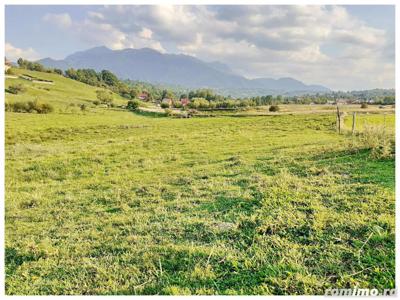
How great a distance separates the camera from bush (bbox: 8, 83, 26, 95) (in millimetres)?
71062

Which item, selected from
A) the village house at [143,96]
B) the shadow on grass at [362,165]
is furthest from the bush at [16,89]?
the shadow on grass at [362,165]

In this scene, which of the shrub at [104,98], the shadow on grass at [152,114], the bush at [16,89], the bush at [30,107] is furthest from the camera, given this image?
the shrub at [104,98]

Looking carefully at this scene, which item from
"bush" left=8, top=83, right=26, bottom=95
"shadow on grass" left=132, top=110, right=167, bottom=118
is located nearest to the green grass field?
"shadow on grass" left=132, top=110, right=167, bottom=118

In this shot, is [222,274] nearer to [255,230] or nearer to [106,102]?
[255,230]

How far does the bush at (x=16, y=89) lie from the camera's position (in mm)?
71062

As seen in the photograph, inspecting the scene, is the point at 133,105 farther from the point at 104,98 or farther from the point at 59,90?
the point at 59,90

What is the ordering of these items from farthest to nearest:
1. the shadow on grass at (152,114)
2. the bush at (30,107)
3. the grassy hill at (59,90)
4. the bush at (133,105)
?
the grassy hill at (59,90) < the bush at (133,105) < the shadow on grass at (152,114) < the bush at (30,107)

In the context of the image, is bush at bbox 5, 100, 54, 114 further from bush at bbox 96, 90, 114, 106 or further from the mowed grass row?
the mowed grass row

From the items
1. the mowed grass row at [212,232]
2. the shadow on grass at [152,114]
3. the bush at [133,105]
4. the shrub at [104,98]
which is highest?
the shrub at [104,98]

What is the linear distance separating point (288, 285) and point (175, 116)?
55070 mm

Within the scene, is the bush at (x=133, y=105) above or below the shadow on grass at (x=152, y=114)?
above

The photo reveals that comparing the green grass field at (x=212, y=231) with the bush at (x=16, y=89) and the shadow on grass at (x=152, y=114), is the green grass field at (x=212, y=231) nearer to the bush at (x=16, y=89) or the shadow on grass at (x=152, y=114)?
the shadow on grass at (x=152, y=114)

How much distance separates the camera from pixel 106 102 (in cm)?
8225

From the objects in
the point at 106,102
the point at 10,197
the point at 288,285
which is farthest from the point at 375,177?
the point at 106,102
